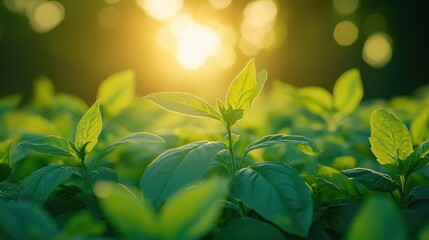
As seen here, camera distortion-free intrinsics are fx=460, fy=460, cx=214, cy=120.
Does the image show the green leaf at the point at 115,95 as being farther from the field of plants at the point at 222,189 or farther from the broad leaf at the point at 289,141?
the broad leaf at the point at 289,141

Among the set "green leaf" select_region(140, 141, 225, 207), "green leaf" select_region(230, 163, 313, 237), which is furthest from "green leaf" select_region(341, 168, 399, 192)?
"green leaf" select_region(140, 141, 225, 207)

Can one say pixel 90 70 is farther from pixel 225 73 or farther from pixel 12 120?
pixel 12 120

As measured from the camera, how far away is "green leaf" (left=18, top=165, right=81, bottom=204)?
1145 millimetres

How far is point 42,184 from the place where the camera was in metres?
1.17

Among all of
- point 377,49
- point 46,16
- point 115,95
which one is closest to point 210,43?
point 46,16

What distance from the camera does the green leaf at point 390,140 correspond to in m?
1.22

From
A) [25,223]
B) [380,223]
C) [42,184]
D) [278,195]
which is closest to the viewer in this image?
[380,223]

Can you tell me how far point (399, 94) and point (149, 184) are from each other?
18.6m

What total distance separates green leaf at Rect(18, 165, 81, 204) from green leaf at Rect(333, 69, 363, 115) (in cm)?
149

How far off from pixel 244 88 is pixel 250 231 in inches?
15.7

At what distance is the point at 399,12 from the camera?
63.1 feet

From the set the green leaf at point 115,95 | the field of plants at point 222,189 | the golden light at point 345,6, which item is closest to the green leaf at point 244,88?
the field of plants at point 222,189

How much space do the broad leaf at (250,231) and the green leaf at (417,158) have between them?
0.43m

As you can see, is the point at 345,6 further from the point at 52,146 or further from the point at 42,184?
the point at 42,184
